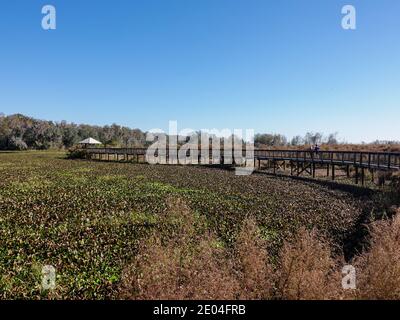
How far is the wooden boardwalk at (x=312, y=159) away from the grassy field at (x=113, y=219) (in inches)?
98.0

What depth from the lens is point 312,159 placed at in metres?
30.0

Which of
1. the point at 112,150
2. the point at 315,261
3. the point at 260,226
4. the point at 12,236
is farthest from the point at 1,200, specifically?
the point at 112,150

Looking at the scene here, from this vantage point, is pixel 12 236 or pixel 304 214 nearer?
pixel 12 236

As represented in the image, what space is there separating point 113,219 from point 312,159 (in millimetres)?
21290

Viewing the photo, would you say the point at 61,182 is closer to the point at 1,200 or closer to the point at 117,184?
the point at 117,184

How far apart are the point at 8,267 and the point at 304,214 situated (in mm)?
10956

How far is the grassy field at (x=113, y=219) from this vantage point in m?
7.91

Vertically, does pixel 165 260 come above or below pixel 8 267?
above

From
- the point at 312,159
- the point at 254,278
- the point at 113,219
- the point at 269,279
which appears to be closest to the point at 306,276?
the point at 269,279

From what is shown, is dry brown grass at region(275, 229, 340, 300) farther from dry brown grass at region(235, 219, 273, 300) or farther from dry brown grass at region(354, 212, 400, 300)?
dry brown grass at region(354, 212, 400, 300)
